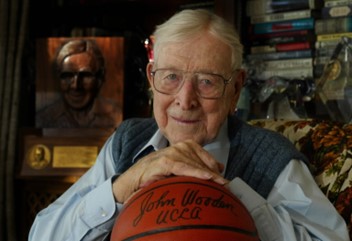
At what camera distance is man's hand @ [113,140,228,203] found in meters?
1.02

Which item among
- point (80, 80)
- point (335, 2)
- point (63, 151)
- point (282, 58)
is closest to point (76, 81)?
point (80, 80)

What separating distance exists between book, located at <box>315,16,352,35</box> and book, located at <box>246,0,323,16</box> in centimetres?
6

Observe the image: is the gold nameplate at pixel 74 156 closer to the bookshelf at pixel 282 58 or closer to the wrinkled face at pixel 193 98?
the bookshelf at pixel 282 58

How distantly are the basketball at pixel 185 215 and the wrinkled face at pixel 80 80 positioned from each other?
1036 millimetres

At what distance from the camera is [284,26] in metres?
1.89

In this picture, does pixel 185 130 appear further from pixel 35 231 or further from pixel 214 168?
pixel 35 231

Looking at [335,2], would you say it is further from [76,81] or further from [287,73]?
[76,81]

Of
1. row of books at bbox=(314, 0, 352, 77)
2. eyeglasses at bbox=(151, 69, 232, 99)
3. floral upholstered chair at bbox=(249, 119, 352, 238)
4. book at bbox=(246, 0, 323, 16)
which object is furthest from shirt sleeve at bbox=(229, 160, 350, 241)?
book at bbox=(246, 0, 323, 16)

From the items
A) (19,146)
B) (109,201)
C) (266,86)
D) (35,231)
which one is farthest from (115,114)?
(109,201)

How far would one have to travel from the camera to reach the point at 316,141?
4.53ft

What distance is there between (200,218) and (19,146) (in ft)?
4.25

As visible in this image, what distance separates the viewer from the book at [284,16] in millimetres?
1841

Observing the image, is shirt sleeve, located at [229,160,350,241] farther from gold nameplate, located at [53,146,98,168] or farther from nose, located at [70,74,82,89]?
nose, located at [70,74,82,89]

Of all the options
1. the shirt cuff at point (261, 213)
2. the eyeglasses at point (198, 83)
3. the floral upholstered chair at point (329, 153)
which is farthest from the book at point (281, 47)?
the shirt cuff at point (261, 213)
